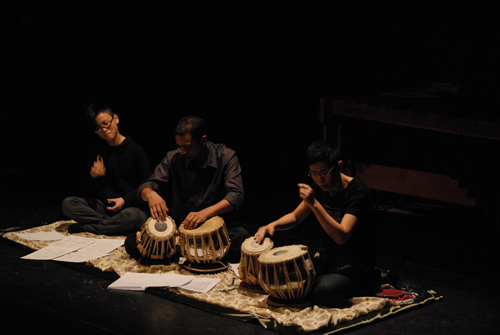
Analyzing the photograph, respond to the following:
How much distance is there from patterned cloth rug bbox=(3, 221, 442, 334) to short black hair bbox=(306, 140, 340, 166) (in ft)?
2.69

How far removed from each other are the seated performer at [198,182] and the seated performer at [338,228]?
704 mm

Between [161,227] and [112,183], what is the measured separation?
101 cm

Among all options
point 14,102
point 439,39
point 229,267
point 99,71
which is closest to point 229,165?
point 229,267

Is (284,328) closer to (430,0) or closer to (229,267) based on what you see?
(229,267)

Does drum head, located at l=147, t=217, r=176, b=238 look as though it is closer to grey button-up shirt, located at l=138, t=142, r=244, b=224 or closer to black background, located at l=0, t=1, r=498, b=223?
grey button-up shirt, located at l=138, t=142, r=244, b=224

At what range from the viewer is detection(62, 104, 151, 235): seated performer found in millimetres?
5594

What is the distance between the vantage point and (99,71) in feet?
26.0

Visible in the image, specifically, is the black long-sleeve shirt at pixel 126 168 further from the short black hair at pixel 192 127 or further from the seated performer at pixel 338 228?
the seated performer at pixel 338 228

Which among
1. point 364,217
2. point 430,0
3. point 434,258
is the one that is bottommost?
point 434,258

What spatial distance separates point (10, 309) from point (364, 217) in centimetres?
210

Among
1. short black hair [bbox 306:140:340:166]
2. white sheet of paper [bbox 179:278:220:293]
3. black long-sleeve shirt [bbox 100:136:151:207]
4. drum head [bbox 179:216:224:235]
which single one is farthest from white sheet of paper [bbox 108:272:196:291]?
short black hair [bbox 306:140:340:166]

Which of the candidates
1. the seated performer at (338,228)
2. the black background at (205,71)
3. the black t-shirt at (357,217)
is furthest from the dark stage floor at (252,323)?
the black background at (205,71)

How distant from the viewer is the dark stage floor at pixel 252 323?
396 centimetres

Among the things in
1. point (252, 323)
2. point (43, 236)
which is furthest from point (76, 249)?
point (252, 323)
